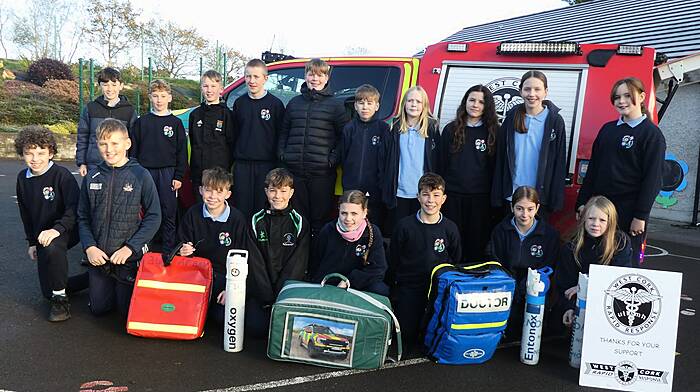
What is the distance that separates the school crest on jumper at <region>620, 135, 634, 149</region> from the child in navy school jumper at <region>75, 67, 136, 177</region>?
4.29 metres

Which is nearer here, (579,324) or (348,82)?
(579,324)

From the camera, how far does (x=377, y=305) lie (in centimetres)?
344

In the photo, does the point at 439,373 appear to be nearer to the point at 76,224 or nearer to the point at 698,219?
the point at 76,224

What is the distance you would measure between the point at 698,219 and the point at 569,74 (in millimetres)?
8044

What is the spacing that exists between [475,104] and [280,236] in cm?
187

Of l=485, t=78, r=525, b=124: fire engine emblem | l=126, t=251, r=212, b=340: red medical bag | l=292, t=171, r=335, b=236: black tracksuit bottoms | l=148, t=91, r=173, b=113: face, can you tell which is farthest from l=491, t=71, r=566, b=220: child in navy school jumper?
l=148, t=91, r=173, b=113: face

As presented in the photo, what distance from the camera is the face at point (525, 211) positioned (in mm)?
3949

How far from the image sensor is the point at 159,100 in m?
4.96

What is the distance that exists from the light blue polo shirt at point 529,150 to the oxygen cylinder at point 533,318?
91cm

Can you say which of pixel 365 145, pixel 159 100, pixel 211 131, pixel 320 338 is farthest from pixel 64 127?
pixel 320 338

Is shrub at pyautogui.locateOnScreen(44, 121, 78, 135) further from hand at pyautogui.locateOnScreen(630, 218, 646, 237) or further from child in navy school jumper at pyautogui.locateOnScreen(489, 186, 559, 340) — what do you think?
hand at pyautogui.locateOnScreen(630, 218, 646, 237)

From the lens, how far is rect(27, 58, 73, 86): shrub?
2042 cm

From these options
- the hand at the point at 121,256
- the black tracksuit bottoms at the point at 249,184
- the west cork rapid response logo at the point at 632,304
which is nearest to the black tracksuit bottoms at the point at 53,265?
the hand at the point at 121,256

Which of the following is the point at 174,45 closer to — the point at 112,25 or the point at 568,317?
the point at 112,25
